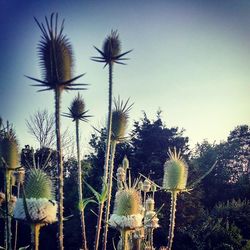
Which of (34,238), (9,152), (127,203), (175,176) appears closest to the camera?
(34,238)

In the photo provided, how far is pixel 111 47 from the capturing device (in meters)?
6.10

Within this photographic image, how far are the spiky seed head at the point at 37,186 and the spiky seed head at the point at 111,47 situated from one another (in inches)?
108

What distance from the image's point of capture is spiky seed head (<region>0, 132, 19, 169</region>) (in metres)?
4.45

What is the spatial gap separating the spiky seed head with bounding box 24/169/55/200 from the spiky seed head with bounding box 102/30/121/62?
273cm

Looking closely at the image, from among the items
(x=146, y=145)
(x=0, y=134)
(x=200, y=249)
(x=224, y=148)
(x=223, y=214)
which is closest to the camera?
(x=0, y=134)

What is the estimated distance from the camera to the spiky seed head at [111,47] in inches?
238

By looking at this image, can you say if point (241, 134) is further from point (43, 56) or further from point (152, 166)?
point (43, 56)

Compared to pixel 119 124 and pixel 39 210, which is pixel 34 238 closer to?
pixel 39 210

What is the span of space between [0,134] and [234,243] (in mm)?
15853

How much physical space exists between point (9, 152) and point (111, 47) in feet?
8.78

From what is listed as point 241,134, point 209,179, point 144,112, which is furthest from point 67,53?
point 241,134

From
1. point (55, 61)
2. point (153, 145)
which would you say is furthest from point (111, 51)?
point (153, 145)

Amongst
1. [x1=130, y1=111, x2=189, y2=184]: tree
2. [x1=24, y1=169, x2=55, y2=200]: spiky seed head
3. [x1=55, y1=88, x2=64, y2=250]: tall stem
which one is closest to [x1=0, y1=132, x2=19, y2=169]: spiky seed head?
[x1=24, y1=169, x2=55, y2=200]: spiky seed head

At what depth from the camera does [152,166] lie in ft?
71.1
